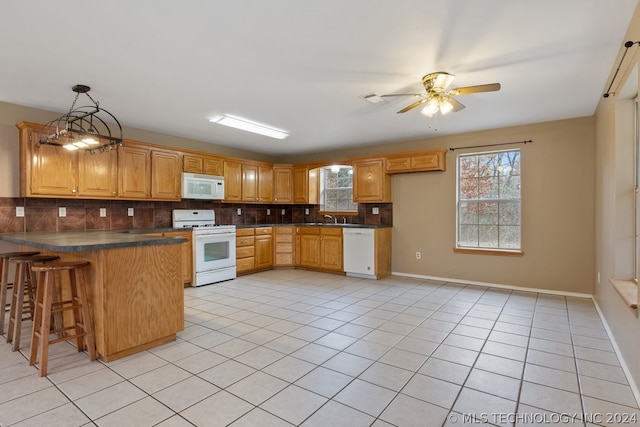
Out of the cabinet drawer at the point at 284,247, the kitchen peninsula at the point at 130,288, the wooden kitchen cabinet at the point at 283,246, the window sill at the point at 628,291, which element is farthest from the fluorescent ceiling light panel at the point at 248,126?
the window sill at the point at 628,291

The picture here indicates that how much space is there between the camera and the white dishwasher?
5.49m

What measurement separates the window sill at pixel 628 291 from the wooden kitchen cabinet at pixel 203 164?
5273 millimetres

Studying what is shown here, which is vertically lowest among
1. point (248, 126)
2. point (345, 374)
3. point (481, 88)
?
point (345, 374)

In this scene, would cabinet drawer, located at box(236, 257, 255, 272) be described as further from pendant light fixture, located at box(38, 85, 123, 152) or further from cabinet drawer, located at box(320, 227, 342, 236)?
pendant light fixture, located at box(38, 85, 123, 152)

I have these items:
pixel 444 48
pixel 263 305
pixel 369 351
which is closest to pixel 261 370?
pixel 369 351

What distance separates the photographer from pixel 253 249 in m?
6.02

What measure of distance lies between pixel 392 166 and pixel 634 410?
422cm

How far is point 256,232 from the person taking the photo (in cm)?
607

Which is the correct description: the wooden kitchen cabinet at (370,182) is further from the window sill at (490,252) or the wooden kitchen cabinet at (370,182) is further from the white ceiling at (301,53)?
the white ceiling at (301,53)

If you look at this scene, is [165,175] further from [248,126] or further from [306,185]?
[306,185]

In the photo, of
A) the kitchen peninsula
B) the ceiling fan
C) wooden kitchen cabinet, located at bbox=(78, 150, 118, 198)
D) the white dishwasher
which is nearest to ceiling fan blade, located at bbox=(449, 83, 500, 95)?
the ceiling fan

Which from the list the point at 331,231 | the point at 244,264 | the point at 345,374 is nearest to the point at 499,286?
the point at 331,231

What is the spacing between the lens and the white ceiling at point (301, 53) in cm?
204

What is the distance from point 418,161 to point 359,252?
1.79m
